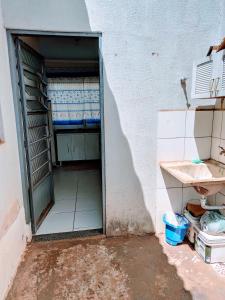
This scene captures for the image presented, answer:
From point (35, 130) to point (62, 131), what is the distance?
7.51ft

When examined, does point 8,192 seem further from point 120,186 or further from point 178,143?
point 178,143

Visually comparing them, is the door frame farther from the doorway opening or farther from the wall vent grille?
the wall vent grille

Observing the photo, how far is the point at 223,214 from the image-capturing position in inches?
78.0

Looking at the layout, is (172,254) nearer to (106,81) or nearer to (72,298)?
(72,298)

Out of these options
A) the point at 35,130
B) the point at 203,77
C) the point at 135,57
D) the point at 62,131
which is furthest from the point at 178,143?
the point at 62,131

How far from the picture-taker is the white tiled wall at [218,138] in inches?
76.3

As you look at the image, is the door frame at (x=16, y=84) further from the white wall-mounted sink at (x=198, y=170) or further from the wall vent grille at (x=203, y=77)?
the wall vent grille at (x=203, y=77)

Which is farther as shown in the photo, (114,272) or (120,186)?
(120,186)

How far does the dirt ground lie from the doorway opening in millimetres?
293

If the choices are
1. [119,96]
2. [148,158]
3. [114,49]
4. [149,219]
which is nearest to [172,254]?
[149,219]

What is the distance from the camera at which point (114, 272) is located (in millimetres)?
1722

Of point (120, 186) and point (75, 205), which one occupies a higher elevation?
point (120, 186)

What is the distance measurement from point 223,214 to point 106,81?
5.45 feet

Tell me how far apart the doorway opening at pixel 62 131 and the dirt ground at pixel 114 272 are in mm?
293
